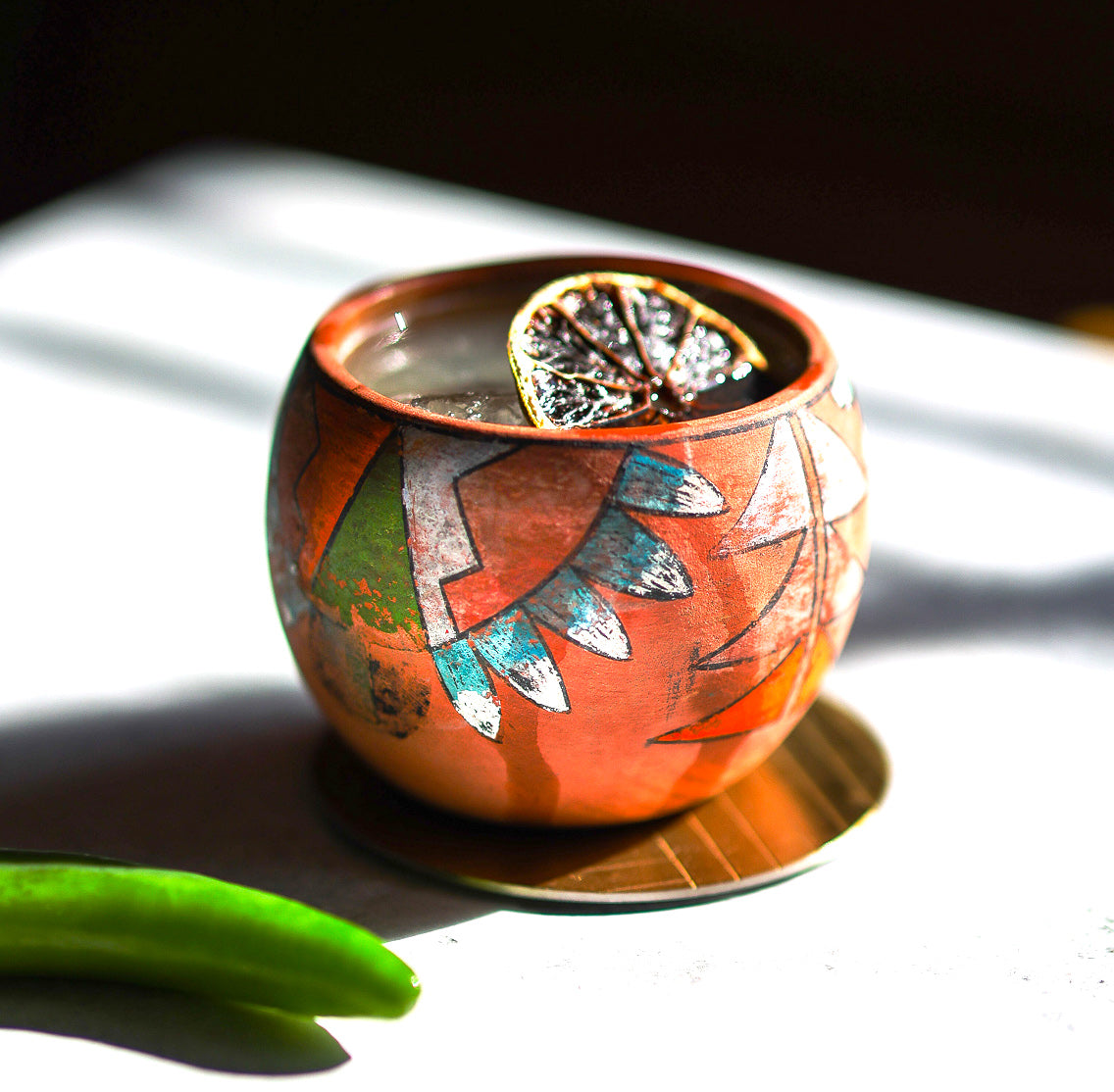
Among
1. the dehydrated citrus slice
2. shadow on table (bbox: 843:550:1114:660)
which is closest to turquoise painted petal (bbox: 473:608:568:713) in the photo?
the dehydrated citrus slice

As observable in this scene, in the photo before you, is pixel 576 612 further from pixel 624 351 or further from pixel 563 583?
pixel 624 351

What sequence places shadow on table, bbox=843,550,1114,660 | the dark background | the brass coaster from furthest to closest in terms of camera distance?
the dark background < shadow on table, bbox=843,550,1114,660 < the brass coaster

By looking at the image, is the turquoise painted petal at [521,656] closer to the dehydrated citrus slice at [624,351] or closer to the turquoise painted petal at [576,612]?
the turquoise painted petal at [576,612]

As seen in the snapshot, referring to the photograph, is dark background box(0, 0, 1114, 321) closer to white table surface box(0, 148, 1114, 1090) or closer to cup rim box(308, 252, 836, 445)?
white table surface box(0, 148, 1114, 1090)

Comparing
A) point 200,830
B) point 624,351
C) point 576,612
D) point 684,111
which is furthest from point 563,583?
point 684,111

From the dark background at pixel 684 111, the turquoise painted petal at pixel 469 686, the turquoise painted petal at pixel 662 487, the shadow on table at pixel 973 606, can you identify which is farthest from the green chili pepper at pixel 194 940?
the dark background at pixel 684 111

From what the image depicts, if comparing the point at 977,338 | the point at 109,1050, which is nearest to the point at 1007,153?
the point at 977,338

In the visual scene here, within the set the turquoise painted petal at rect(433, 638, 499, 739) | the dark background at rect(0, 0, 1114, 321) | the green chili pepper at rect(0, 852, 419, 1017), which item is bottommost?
the dark background at rect(0, 0, 1114, 321)
